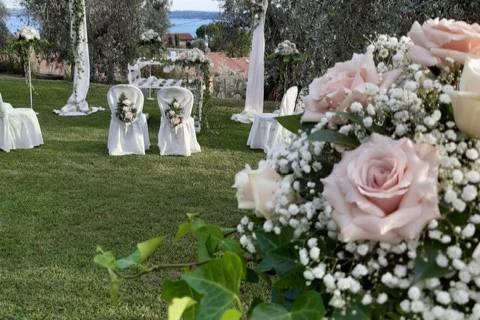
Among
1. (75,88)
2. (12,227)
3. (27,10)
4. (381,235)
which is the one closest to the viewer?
(381,235)

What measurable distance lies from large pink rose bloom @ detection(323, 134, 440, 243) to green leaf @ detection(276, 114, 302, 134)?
7.2 inches

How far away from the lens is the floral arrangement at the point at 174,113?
→ 6.61 meters

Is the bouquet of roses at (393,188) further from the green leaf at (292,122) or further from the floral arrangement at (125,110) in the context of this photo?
the floral arrangement at (125,110)

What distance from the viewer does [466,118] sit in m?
0.57

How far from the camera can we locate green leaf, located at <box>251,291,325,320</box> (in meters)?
0.56

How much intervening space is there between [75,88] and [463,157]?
361 inches

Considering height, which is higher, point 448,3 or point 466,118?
point 448,3

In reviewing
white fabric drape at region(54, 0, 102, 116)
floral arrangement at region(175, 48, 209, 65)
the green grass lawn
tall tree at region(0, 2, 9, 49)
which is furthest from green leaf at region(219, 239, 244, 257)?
tall tree at region(0, 2, 9, 49)

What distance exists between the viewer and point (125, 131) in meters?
6.62

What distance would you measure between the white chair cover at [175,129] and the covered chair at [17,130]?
5.39 feet

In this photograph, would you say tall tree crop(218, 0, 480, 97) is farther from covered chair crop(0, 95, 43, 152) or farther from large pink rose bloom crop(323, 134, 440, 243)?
covered chair crop(0, 95, 43, 152)

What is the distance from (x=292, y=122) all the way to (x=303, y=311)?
0.29 metres

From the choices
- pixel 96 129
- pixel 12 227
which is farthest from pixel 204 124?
pixel 12 227

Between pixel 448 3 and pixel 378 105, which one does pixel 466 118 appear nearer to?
pixel 378 105
